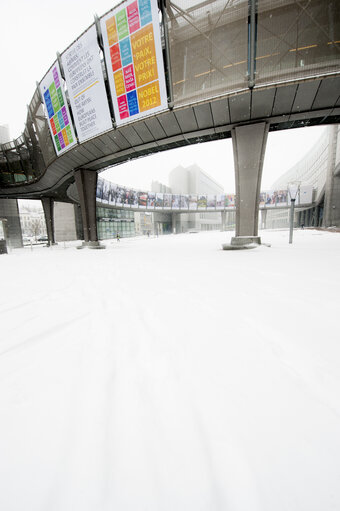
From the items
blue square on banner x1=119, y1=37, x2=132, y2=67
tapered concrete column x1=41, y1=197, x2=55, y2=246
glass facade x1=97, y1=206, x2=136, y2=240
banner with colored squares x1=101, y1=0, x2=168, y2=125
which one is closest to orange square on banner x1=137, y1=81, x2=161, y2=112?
banner with colored squares x1=101, y1=0, x2=168, y2=125

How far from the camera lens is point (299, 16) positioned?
225 inches

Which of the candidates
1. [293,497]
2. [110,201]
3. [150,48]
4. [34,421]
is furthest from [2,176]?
[293,497]

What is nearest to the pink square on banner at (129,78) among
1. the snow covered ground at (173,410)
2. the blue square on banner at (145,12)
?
the blue square on banner at (145,12)

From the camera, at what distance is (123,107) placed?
7488 millimetres

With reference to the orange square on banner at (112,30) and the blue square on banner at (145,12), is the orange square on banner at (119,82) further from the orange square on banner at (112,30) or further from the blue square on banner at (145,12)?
the blue square on banner at (145,12)

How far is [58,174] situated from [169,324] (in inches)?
570

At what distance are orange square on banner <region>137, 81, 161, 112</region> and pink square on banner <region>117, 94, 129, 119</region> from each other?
0.64 m

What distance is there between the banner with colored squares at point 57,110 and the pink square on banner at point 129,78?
11.7ft

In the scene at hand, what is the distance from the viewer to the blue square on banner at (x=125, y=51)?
6.75 meters

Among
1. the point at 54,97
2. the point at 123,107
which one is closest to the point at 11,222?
the point at 54,97

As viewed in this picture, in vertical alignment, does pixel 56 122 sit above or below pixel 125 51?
below

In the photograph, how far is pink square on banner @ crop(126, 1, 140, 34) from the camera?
6.32m

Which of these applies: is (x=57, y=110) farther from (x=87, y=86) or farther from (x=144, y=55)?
(x=144, y=55)

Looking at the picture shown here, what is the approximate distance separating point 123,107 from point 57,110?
4.26 meters
